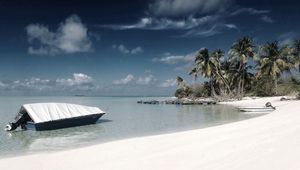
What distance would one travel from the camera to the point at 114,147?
1263 cm

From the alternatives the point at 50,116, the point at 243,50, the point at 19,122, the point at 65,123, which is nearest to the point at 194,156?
the point at 50,116

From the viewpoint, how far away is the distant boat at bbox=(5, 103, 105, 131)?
23125 millimetres

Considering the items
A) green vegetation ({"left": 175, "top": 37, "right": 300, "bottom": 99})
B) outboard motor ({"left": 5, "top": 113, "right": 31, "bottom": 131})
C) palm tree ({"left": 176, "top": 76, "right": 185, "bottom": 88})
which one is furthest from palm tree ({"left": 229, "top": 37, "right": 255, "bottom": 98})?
outboard motor ({"left": 5, "top": 113, "right": 31, "bottom": 131})

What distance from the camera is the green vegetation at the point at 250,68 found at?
5909cm

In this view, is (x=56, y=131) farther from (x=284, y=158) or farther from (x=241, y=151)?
(x=284, y=158)

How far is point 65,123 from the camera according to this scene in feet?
80.1

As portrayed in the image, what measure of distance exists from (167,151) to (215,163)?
8.78 ft

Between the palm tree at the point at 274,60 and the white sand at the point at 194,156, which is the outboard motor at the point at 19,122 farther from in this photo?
the palm tree at the point at 274,60

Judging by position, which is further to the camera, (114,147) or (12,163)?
(114,147)

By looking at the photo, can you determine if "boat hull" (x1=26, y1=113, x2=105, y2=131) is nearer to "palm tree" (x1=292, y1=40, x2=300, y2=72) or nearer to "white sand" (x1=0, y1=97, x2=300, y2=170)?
"white sand" (x1=0, y1=97, x2=300, y2=170)

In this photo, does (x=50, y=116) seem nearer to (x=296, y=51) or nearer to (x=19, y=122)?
(x=19, y=122)

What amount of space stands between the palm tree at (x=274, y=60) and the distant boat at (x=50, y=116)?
43.4 m

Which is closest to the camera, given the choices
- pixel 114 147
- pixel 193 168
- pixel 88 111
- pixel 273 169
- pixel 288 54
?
pixel 273 169

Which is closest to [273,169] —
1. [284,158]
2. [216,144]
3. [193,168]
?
[284,158]
